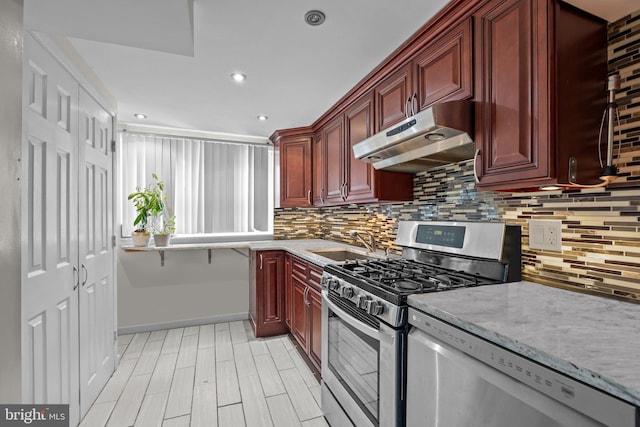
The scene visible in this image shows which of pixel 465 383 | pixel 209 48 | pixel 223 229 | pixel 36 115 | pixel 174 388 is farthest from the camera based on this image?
pixel 223 229

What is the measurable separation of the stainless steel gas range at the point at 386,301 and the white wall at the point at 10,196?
1.13 meters

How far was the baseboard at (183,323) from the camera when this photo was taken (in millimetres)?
3171

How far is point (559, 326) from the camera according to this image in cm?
86

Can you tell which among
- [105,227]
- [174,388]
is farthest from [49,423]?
[105,227]

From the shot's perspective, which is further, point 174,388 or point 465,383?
point 174,388

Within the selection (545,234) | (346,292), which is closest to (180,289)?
(346,292)

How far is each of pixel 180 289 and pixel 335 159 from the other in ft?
7.45

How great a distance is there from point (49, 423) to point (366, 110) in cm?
247

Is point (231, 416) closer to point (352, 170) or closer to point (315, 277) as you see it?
point (315, 277)

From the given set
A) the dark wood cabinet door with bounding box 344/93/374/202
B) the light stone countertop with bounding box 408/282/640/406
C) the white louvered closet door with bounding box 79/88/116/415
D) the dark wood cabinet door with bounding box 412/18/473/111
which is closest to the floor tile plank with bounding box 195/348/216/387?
the white louvered closet door with bounding box 79/88/116/415

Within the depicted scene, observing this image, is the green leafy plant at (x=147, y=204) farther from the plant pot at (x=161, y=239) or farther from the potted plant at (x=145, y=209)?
the plant pot at (x=161, y=239)

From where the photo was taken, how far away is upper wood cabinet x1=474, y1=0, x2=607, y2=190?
3.49 ft

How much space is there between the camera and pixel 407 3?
55.8 inches

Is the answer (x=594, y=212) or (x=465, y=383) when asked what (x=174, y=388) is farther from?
(x=594, y=212)
